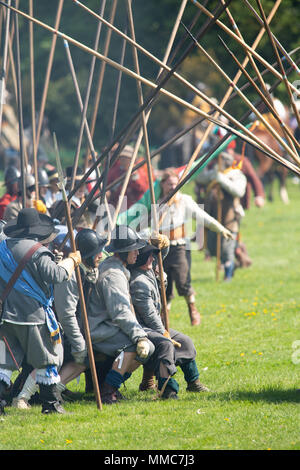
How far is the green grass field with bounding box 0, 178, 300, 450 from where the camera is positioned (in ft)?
20.6

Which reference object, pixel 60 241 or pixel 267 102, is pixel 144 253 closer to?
pixel 60 241

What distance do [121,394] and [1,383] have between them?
120 centimetres

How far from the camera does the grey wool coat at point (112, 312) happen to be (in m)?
7.31

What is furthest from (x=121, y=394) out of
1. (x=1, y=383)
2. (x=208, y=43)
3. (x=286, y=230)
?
(x=208, y=43)

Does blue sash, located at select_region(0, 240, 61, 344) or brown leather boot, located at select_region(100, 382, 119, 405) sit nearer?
blue sash, located at select_region(0, 240, 61, 344)

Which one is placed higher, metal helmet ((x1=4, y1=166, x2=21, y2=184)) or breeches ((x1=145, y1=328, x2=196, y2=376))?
metal helmet ((x1=4, y1=166, x2=21, y2=184))

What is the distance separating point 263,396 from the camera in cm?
750

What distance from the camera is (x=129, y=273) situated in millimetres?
7656

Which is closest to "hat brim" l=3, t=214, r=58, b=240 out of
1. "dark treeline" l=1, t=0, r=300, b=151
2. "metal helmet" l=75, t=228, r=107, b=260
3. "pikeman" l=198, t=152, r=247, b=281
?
"metal helmet" l=75, t=228, r=107, b=260

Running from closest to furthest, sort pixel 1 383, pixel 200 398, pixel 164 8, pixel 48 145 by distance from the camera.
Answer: pixel 1 383
pixel 200 398
pixel 164 8
pixel 48 145

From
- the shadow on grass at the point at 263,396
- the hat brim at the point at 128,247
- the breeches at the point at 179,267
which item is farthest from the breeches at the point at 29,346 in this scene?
the breeches at the point at 179,267

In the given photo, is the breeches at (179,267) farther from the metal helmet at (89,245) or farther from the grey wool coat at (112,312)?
the metal helmet at (89,245)

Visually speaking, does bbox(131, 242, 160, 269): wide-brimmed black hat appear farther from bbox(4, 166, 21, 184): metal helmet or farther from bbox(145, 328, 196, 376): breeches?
bbox(4, 166, 21, 184): metal helmet
